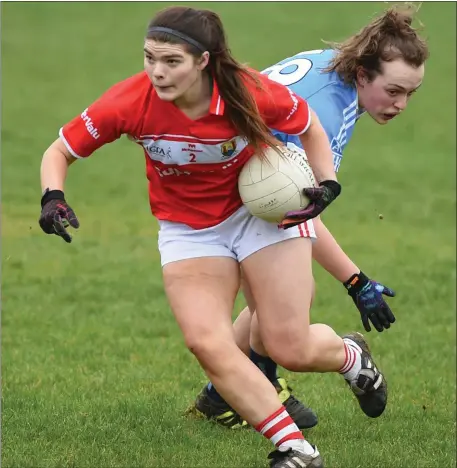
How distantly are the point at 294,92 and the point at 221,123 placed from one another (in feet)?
2.12

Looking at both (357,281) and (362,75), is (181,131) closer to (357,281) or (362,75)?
(362,75)

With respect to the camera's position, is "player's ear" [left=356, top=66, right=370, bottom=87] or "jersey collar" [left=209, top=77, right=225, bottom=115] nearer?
"jersey collar" [left=209, top=77, right=225, bottom=115]

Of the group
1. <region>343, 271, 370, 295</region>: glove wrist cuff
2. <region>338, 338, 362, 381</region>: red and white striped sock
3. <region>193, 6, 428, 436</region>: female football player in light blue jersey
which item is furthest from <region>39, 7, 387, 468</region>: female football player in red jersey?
<region>343, 271, 370, 295</region>: glove wrist cuff

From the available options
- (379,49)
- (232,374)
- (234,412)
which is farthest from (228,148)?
(234,412)

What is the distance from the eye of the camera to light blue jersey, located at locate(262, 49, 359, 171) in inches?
211

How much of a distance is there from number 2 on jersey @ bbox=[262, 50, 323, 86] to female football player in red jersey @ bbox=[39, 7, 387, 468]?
50 centimetres

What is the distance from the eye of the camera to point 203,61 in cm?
465

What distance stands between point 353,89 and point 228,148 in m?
0.95

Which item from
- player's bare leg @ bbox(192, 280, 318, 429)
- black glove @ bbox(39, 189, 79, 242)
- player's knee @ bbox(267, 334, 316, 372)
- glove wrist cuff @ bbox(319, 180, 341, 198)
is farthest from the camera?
player's bare leg @ bbox(192, 280, 318, 429)

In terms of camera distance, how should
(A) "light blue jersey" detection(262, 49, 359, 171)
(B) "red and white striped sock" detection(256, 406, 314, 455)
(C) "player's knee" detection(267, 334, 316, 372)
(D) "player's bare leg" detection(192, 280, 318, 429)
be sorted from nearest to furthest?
(B) "red and white striped sock" detection(256, 406, 314, 455)
(C) "player's knee" detection(267, 334, 316, 372)
(A) "light blue jersey" detection(262, 49, 359, 171)
(D) "player's bare leg" detection(192, 280, 318, 429)

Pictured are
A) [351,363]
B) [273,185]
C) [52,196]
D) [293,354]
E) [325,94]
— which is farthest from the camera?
[351,363]

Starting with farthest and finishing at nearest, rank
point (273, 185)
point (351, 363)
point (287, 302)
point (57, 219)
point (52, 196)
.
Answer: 1. point (351, 363)
2. point (287, 302)
3. point (273, 185)
4. point (52, 196)
5. point (57, 219)

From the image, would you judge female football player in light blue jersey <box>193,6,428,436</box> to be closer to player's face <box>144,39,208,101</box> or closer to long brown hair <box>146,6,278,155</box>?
long brown hair <box>146,6,278,155</box>

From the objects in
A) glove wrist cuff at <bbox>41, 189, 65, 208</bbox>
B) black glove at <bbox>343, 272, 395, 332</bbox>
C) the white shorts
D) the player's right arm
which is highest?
Result: the player's right arm
